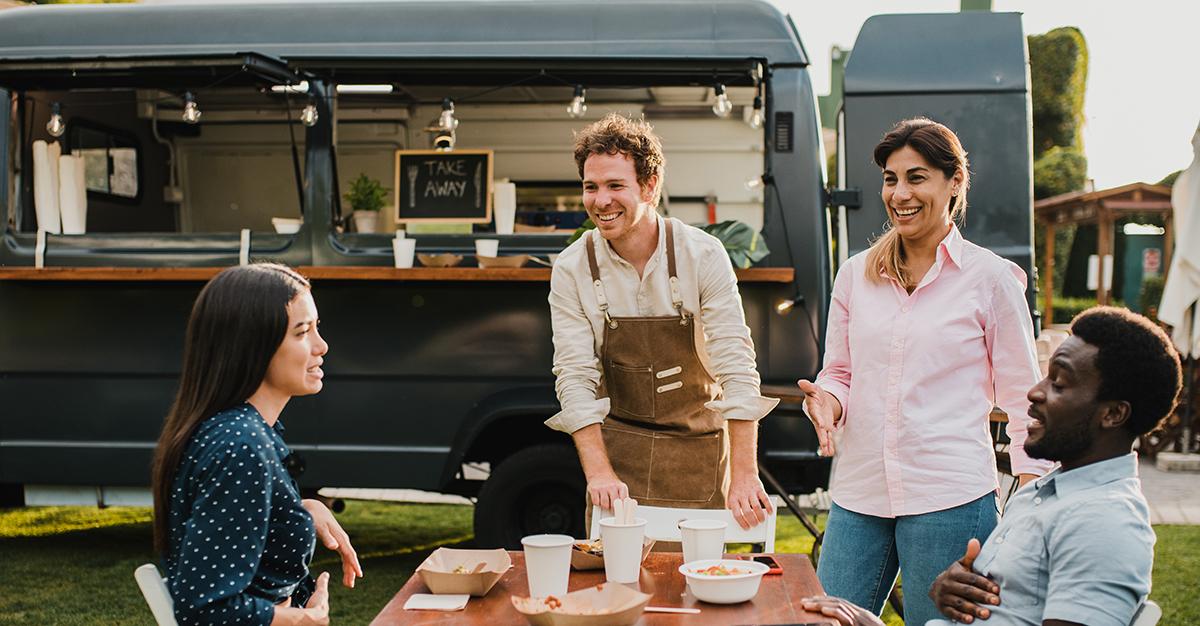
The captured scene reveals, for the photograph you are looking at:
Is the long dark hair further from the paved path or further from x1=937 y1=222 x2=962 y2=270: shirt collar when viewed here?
the paved path

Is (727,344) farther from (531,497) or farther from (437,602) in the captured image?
(531,497)

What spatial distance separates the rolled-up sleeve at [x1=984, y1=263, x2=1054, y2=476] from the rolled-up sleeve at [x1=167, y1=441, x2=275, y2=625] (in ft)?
5.40

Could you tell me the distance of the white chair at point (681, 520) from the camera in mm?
2820

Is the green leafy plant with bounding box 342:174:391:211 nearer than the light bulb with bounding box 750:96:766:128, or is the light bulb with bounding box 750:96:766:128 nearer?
the light bulb with bounding box 750:96:766:128

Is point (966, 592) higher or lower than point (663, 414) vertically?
lower

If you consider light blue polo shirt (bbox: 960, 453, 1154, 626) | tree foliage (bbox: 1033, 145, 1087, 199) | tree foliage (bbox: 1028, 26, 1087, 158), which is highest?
tree foliage (bbox: 1028, 26, 1087, 158)

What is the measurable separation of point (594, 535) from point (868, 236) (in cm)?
251

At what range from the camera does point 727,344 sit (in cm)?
313

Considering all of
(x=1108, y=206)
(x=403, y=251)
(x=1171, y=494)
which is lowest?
(x=1171, y=494)

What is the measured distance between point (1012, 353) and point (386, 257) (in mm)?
3208

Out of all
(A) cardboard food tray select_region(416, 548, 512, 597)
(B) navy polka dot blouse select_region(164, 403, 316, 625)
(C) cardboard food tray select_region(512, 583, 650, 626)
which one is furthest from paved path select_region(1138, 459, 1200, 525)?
(B) navy polka dot blouse select_region(164, 403, 316, 625)

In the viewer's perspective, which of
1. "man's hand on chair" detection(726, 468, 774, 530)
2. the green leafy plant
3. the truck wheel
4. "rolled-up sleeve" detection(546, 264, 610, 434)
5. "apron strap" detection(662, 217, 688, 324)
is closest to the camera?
"man's hand on chair" detection(726, 468, 774, 530)

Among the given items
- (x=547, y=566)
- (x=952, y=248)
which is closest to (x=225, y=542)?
(x=547, y=566)

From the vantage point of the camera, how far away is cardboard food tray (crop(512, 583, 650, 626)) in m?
1.86
